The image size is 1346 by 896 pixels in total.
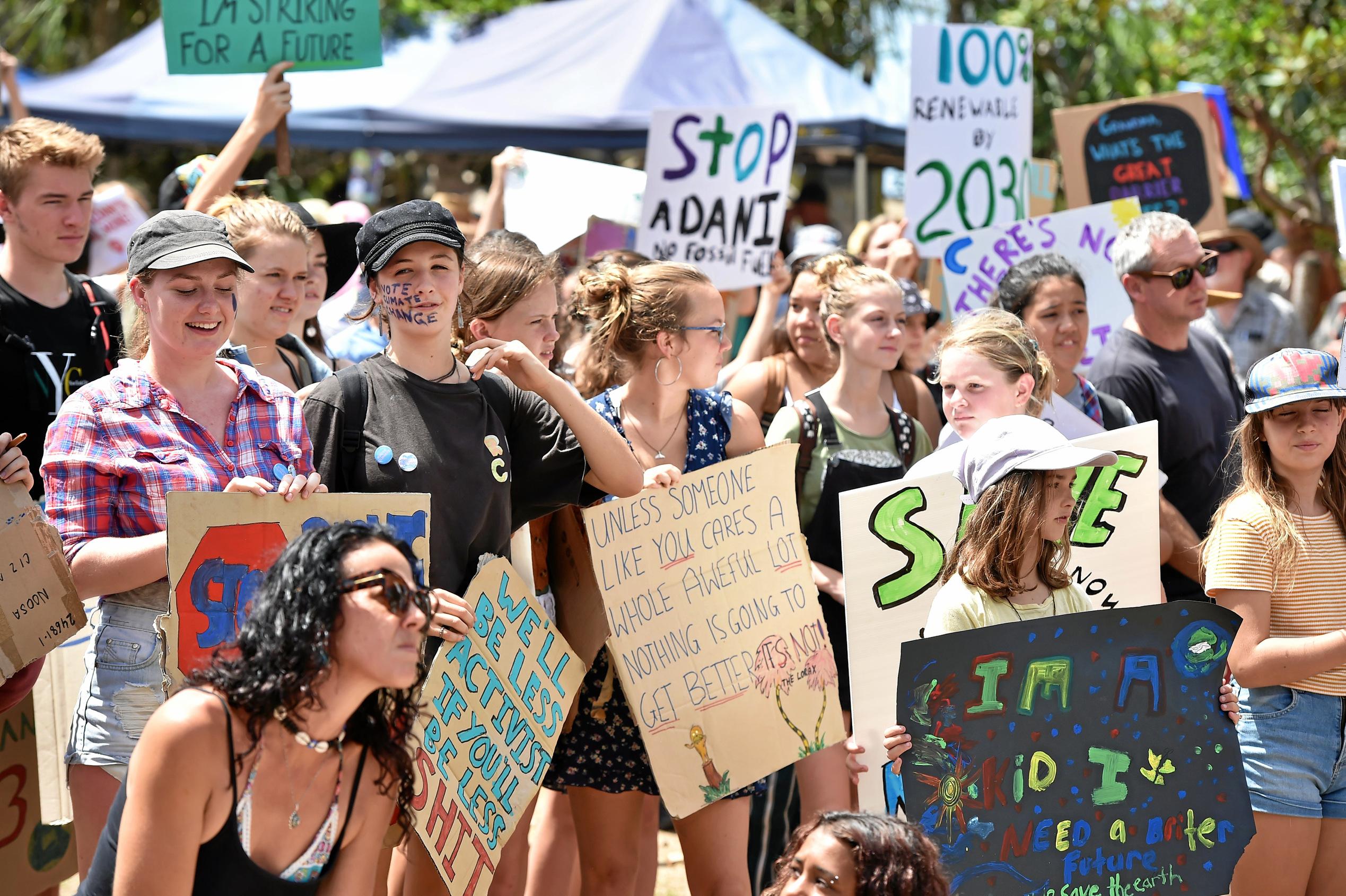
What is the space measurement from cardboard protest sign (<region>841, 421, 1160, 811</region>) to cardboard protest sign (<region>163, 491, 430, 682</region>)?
1.24 meters

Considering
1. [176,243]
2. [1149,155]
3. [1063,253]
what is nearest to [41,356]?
[176,243]

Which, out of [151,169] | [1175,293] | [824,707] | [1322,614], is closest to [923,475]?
[824,707]

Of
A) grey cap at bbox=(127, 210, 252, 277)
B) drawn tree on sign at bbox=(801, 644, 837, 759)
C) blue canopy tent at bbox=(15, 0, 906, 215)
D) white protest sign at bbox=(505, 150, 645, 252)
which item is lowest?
drawn tree on sign at bbox=(801, 644, 837, 759)

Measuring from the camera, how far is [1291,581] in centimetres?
364

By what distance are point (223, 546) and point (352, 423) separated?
0.44 m

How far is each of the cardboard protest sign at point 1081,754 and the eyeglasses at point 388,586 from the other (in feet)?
3.98

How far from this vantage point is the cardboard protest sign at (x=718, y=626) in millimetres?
3744

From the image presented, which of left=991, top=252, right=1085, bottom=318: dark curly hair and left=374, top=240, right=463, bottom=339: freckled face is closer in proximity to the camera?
left=374, top=240, right=463, bottom=339: freckled face

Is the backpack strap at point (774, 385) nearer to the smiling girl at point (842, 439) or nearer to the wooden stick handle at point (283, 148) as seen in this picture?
the smiling girl at point (842, 439)

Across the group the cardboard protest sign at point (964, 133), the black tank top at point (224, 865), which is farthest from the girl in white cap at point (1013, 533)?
the cardboard protest sign at point (964, 133)

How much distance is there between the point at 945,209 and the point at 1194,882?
401 cm

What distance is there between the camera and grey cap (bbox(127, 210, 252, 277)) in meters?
3.21

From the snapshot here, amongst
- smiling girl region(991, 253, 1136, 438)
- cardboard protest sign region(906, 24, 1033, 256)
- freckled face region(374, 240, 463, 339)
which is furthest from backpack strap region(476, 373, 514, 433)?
cardboard protest sign region(906, 24, 1033, 256)

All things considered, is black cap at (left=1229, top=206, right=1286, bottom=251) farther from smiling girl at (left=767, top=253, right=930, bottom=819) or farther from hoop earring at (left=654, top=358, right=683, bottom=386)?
hoop earring at (left=654, top=358, right=683, bottom=386)
